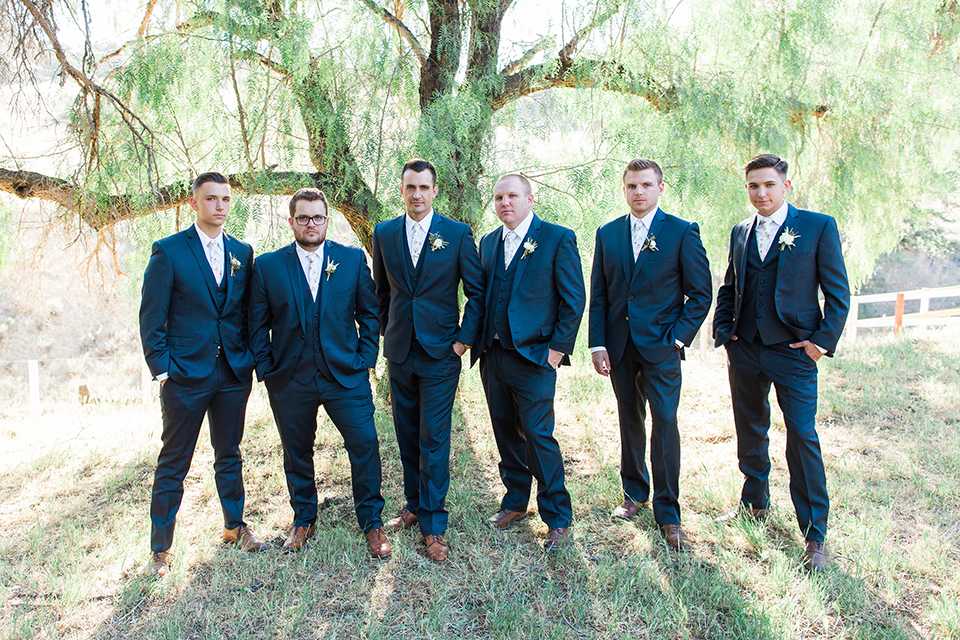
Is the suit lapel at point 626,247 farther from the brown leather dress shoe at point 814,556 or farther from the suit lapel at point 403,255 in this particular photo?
the brown leather dress shoe at point 814,556

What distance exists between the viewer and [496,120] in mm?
5504

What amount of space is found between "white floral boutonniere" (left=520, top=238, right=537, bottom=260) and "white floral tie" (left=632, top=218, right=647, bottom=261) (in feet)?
1.93

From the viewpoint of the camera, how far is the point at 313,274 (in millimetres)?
3521

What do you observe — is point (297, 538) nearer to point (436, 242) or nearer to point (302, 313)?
point (302, 313)

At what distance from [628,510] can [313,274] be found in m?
2.37

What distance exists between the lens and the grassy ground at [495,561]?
290 centimetres

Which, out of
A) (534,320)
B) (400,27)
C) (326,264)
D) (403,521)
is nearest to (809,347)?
(534,320)

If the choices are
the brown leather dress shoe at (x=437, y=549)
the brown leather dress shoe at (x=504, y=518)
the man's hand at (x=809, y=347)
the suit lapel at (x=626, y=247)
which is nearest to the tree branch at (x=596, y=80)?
the suit lapel at (x=626, y=247)

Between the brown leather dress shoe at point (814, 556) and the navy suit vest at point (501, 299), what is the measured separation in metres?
1.86

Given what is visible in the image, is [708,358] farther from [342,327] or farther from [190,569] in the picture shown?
[190,569]

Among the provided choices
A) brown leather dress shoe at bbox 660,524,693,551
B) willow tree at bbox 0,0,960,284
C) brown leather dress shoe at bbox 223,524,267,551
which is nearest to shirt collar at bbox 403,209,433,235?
willow tree at bbox 0,0,960,284

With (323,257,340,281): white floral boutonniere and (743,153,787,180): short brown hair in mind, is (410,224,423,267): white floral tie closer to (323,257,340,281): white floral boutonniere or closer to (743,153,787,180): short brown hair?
(323,257,340,281): white floral boutonniere

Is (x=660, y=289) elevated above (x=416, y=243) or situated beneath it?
situated beneath

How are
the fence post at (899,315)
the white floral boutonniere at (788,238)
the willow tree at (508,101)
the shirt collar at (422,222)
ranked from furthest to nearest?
the fence post at (899,315) → the willow tree at (508,101) → the shirt collar at (422,222) → the white floral boutonniere at (788,238)
